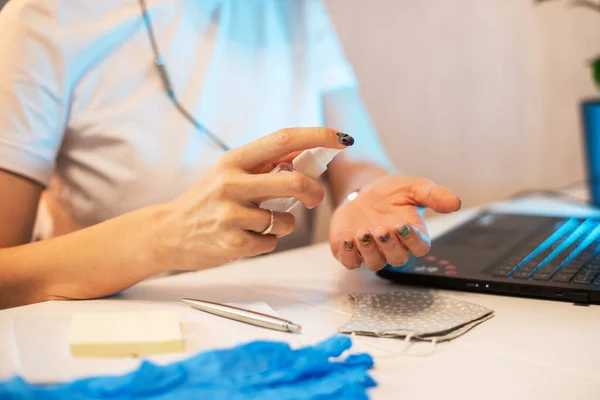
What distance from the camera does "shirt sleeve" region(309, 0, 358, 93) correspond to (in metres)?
1.14

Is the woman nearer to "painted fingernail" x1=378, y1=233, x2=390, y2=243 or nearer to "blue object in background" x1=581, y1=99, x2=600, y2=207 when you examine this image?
"painted fingernail" x1=378, y1=233, x2=390, y2=243

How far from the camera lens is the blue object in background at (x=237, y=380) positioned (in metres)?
0.46

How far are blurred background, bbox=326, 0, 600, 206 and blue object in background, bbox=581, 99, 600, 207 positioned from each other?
1.33 feet

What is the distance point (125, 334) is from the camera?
0.56m

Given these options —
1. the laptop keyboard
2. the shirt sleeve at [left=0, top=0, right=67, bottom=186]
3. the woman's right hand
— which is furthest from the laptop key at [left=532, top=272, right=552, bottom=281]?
the shirt sleeve at [left=0, top=0, right=67, bottom=186]

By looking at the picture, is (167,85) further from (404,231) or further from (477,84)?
→ (477,84)

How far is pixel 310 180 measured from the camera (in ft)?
2.05

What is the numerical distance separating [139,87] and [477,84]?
0.98 meters

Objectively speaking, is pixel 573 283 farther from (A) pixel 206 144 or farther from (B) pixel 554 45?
(B) pixel 554 45

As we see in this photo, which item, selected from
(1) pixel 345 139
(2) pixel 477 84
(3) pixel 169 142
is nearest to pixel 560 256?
(1) pixel 345 139

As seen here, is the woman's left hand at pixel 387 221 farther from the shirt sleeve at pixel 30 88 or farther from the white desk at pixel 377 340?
the shirt sleeve at pixel 30 88

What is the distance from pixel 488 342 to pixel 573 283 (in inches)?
6.1

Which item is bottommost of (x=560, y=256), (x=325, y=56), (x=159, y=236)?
(x=560, y=256)

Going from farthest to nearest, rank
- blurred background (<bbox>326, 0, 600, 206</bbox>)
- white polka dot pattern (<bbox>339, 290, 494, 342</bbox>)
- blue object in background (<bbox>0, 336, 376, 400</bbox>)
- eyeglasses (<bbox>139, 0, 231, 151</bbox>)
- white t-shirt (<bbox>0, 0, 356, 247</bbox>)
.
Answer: blurred background (<bbox>326, 0, 600, 206</bbox>), eyeglasses (<bbox>139, 0, 231, 151</bbox>), white t-shirt (<bbox>0, 0, 356, 247</bbox>), white polka dot pattern (<bbox>339, 290, 494, 342</bbox>), blue object in background (<bbox>0, 336, 376, 400</bbox>)
